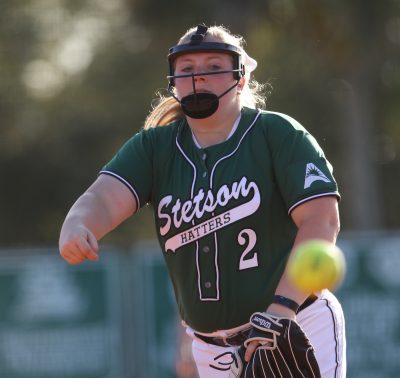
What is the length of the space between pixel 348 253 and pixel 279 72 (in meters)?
13.4

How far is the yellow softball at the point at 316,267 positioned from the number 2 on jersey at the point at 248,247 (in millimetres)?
515

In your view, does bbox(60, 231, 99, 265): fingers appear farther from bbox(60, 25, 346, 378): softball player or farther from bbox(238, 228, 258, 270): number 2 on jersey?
bbox(238, 228, 258, 270): number 2 on jersey

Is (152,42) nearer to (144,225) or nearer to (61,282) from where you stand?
(144,225)

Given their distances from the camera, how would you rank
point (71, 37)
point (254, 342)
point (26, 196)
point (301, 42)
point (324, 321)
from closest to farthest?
point (254, 342), point (324, 321), point (301, 42), point (26, 196), point (71, 37)

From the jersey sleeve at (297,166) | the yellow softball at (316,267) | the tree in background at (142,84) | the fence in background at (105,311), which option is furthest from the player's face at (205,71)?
the tree in background at (142,84)

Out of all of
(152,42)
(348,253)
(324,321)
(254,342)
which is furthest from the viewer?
(152,42)

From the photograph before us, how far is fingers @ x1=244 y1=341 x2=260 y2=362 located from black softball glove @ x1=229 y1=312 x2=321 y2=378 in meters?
0.01

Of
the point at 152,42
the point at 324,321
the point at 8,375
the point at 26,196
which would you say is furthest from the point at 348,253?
the point at 26,196

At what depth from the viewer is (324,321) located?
15.5 ft

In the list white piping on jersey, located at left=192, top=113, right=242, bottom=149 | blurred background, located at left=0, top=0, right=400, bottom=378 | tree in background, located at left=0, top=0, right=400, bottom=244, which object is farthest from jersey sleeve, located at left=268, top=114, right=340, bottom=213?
tree in background, located at left=0, top=0, right=400, bottom=244

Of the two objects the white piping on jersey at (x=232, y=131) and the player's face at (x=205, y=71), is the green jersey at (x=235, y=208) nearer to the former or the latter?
the white piping on jersey at (x=232, y=131)

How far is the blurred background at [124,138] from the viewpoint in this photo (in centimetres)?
1140

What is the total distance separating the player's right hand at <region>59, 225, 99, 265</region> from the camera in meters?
4.40

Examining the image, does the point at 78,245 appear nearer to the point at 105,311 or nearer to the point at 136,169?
the point at 136,169
